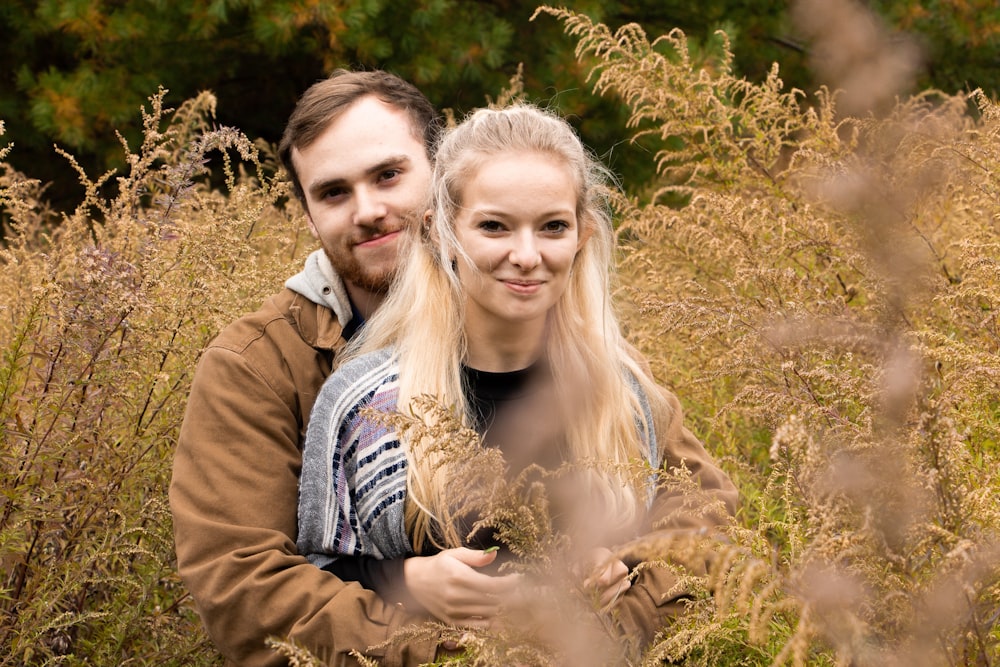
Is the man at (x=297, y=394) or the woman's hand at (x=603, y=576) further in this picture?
the man at (x=297, y=394)

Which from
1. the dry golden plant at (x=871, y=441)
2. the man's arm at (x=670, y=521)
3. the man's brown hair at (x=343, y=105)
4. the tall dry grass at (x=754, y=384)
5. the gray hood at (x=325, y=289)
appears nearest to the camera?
the dry golden plant at (x=871, y=441)

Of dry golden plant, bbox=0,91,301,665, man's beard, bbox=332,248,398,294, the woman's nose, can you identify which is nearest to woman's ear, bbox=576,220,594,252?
the woman's nose

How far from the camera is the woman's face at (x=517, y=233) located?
240 centimetres

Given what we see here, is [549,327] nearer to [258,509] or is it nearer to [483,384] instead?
[483,384]

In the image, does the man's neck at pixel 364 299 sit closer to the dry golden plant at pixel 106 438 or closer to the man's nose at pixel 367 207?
the man's nose at pixel 367 207

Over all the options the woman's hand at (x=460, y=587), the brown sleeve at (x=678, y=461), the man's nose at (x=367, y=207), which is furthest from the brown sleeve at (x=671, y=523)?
the man's nose at (x=367, y=207)

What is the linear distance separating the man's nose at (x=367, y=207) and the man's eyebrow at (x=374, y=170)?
59 mm

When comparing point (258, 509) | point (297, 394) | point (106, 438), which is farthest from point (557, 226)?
point (106, 438)

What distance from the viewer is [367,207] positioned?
2.97 meters

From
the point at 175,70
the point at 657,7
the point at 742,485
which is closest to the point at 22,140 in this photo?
the point at 175,70

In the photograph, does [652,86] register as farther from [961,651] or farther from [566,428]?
[961,651]

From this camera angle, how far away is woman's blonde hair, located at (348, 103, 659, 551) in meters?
2.38

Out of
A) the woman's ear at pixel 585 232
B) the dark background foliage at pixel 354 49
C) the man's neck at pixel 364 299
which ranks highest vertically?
the woman's ear at pixel 585 232

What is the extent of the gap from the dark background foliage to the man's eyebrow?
11.3 ft
